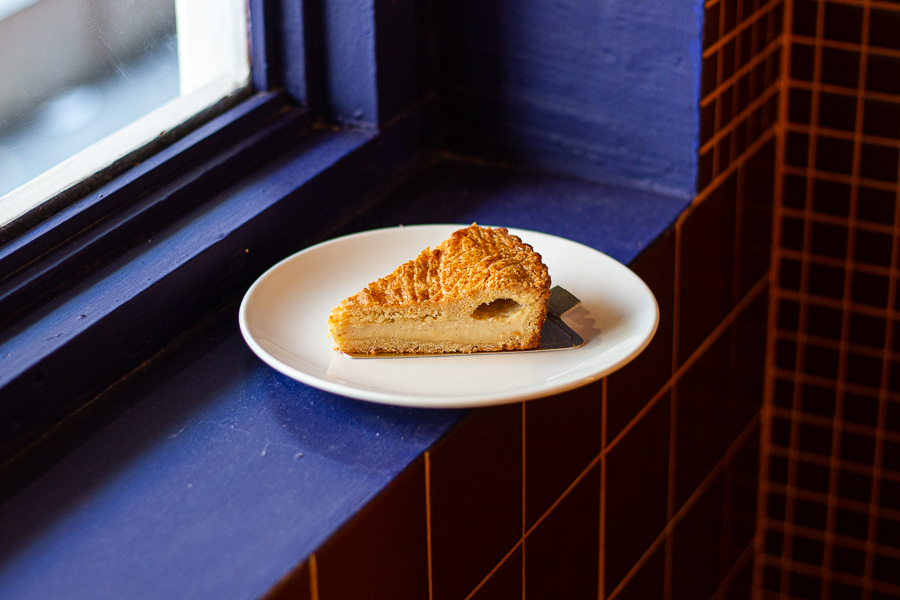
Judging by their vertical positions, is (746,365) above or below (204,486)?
below

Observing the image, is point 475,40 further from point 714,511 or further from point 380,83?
point 714,511

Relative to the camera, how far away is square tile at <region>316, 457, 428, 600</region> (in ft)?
2.49

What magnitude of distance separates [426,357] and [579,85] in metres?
0.56

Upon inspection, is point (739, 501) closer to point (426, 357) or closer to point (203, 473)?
point (426, 357)

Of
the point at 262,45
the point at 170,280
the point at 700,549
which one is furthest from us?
the point at 700,549

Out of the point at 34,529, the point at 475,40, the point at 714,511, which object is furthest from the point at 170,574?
the point at 714,511

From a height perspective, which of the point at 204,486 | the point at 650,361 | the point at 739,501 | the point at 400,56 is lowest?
the point at 739,501

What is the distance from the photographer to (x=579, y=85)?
1.31m

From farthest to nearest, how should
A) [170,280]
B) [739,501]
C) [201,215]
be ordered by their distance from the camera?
[739,501] → [201,215] → [170,280]

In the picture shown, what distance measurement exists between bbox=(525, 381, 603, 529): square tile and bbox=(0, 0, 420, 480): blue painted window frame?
1.17 ft

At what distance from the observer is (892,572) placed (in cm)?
164

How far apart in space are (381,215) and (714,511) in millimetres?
741

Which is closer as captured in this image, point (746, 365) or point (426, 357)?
point (426, 357)

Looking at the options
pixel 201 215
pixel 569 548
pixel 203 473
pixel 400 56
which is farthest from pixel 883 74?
pixel 203 473
